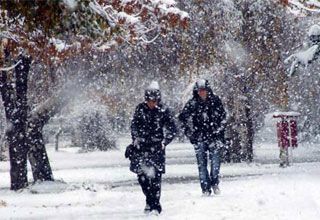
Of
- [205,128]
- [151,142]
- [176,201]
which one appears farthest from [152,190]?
[205,128]

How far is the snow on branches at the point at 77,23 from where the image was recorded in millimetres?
7879

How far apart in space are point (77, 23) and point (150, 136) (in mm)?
2401

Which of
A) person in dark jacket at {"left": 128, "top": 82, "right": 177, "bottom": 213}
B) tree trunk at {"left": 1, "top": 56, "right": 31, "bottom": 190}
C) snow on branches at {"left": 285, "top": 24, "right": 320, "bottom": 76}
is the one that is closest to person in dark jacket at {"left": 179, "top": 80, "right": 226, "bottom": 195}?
person in dark jacket at {"left": 128, "top": 82, "right": 177, "bottom": 213}

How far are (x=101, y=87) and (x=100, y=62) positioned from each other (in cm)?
156

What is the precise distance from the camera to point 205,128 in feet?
38.0

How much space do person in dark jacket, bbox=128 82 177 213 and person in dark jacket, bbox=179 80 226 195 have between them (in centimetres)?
147

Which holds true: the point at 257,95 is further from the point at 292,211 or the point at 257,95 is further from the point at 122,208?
the point at 292,211

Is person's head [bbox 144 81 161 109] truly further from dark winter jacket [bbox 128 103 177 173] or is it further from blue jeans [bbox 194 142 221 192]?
blue jeans [bbox 194 142 221 192]

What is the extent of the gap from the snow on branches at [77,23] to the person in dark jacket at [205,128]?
5.82ft

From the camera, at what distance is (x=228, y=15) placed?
1920 centimetres

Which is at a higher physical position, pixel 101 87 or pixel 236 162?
pixel 101 87

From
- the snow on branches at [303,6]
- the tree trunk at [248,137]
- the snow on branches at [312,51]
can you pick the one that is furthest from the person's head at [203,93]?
the tree trunk at [248,137]

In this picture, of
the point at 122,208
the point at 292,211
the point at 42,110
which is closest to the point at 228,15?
the point at 42,110

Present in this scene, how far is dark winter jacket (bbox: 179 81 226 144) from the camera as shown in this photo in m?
11.6
